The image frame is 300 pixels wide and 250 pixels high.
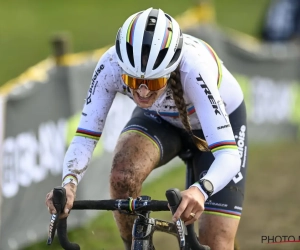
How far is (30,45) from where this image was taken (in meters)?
18.1

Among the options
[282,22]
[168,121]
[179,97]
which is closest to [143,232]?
[179,97]

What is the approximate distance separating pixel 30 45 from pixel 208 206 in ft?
45.0

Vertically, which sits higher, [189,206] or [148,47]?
[148,47]

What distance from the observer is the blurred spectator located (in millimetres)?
20656

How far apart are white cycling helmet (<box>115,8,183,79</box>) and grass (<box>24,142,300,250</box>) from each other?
2.62 metres

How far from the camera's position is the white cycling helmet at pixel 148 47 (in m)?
4.42

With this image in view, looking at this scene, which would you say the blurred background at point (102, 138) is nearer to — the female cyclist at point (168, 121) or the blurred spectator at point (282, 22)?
the female cyclist at point (168, 121)

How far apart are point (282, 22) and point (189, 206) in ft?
58.8

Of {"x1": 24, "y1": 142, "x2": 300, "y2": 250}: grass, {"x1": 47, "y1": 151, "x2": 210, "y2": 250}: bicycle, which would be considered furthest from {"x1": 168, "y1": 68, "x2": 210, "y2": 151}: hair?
{"x1": 24, "y1": 142, "x2": 300, "y2": 250}: grass

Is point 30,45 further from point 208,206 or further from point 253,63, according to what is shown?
point 208,206

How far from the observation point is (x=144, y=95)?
4477 mm

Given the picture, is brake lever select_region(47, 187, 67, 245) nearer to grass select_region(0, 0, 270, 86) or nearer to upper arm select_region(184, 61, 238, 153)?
upper arm select_region(184, 61, 238, 153)

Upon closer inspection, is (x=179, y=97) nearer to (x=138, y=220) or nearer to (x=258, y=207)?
(x=138, y=220)

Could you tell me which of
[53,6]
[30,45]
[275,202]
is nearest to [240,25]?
[53,6]
